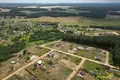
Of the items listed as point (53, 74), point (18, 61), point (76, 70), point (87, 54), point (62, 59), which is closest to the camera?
point (53, 74)

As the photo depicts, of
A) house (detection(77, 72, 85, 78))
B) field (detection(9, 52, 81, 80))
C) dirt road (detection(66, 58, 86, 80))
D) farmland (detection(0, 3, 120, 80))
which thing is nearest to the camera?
dirt road (detection(66, 58, 86, 80))

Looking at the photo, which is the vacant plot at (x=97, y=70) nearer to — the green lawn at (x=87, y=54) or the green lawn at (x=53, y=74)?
the green lawn at (x=87, y=54)

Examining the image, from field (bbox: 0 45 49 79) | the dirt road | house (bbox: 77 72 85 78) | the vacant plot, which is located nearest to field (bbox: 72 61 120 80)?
the vacant plot

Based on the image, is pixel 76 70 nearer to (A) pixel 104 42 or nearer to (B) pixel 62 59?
(B) pixel 62 59

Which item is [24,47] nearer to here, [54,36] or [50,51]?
[50,51]

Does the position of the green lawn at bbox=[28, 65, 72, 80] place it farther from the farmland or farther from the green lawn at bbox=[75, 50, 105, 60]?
the green lawn at bbox=[75, 50, 105, 60]

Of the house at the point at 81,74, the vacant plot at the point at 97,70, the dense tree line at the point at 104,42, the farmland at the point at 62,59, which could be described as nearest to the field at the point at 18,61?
the farmland at the point at 62,59

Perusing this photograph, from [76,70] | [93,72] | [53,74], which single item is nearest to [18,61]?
[53,74]

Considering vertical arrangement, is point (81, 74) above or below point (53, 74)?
above

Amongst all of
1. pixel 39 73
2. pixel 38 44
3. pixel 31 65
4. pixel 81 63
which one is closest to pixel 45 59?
pixel 31 65
